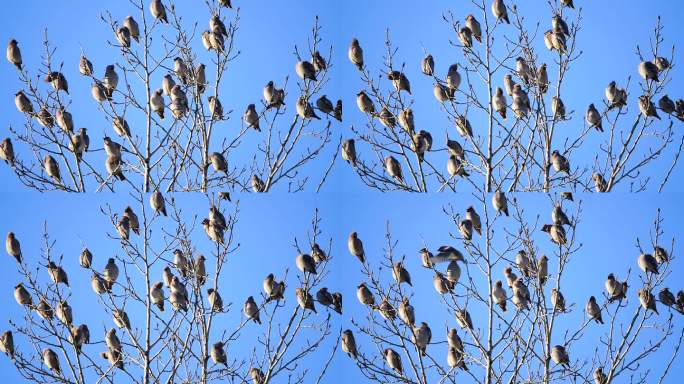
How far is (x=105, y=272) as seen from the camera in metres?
13.7

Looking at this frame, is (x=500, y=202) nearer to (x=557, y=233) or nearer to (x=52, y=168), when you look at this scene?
(x=557, y=233)

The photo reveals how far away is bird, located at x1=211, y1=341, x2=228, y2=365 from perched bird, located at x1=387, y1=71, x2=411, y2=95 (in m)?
3.48

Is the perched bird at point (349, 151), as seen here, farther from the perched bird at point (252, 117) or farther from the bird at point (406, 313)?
the bird at point (406, 313)

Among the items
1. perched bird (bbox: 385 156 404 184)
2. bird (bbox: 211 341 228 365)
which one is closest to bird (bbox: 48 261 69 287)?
bird (bbox: 211 341 228 365)

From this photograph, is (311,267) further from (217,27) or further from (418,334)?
(217,27)

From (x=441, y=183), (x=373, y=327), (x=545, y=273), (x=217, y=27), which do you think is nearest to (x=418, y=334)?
(x=373, y=327)

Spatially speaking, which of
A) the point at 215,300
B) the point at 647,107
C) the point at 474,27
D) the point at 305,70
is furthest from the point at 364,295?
the point at 647,107

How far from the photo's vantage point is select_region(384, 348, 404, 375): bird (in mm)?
13297

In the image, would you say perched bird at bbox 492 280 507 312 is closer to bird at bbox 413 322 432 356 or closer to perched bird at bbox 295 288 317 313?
bird at bbox 413 322 432 356

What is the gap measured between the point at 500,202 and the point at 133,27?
438cm

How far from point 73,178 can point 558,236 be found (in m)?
4.89

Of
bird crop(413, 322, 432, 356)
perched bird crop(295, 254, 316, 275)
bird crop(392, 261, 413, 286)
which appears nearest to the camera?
bird crop(392, 261, 413, 286)

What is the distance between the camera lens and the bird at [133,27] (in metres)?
15.2

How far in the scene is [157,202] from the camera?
1369 cm
